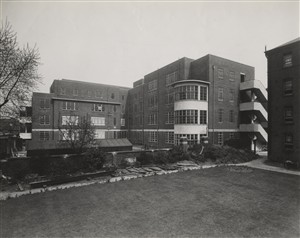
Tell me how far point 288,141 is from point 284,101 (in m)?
4.12

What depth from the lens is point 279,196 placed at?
31.6 feet

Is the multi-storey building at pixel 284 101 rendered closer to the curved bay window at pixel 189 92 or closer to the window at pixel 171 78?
the curved bay window at pixel 189 92

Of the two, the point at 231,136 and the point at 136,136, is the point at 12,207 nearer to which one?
the point at 231,136

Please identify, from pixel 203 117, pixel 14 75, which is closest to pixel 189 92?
pixel 203 117

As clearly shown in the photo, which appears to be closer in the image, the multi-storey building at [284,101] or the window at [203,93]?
the multi-storey building at [284,101]

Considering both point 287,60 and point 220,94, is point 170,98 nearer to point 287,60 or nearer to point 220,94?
point 220,94

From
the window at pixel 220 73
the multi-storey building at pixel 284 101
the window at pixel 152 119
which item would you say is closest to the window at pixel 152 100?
the window at pixel 152 119

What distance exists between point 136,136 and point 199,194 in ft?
112

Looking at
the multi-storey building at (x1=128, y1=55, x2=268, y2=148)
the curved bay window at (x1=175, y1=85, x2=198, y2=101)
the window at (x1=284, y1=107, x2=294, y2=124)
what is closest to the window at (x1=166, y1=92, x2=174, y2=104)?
the multi-storey building at (x1=128, y1=55, x2=268, y2=148)

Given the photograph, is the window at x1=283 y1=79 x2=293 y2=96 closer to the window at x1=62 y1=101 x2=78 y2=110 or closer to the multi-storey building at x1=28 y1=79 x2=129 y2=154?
the multi-storey building at x1=28 y1=79 x2=129 y2=154

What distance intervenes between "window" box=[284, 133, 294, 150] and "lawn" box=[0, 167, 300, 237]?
7867mm

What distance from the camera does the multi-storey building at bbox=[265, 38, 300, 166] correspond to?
59.9ft

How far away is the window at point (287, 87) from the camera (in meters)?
18.9

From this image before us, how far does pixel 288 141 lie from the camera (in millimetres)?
19094
